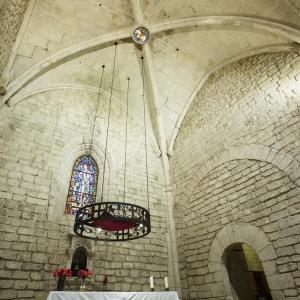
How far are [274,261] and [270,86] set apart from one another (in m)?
3.64

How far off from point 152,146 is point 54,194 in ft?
11.3

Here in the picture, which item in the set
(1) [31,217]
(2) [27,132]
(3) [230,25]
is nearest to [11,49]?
(2) [27,132]

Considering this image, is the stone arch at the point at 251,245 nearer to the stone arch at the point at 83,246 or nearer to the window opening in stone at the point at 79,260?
the stone arch at the point at 83,246

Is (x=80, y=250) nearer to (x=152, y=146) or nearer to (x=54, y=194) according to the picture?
(x=54, y=194)

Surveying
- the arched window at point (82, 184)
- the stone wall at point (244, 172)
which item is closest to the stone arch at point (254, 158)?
the stone wall at point (244, 172)

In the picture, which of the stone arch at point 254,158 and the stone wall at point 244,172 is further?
the stone arch at point 254,158

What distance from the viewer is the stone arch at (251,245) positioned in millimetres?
4129

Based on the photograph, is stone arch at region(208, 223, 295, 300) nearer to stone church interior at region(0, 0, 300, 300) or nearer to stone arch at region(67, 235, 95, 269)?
stone church interior at region(0, 0, 300, 300)

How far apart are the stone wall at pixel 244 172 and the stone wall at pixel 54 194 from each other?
3.15ft

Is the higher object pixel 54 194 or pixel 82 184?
pixel 82 184

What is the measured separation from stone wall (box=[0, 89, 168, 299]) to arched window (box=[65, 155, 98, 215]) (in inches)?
7.4

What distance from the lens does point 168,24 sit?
6914mm

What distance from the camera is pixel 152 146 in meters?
7.97

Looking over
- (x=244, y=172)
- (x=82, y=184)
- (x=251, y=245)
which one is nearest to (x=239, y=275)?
(x=251, y=245)
